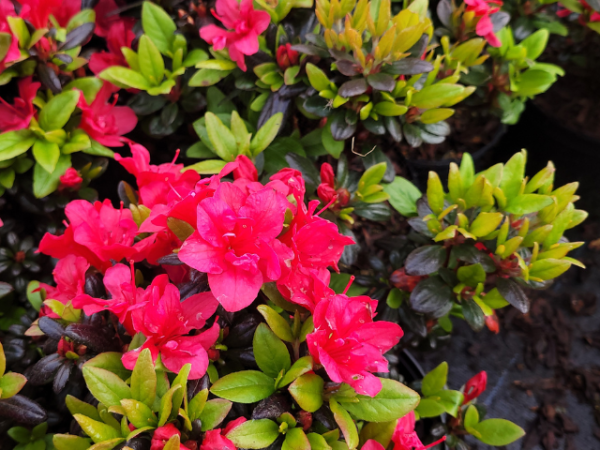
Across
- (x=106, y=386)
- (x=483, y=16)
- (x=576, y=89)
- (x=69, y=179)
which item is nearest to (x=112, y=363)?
(x=106, y=386)

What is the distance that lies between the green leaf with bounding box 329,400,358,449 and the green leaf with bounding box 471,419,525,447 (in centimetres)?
57

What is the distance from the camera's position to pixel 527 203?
1001mm

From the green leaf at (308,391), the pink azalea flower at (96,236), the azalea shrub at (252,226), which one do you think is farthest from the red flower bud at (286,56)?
the green leaf at (308,391)

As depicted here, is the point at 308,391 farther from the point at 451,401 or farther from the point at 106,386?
the point at 451,401

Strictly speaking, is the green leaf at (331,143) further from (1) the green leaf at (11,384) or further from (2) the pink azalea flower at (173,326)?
(1) the green leaf at (11,384)

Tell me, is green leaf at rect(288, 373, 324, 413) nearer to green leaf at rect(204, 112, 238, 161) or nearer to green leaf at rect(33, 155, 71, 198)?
green leaf at rect(204, 112, 238, 161)

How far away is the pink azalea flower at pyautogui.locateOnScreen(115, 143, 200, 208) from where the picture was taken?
0.84 meters

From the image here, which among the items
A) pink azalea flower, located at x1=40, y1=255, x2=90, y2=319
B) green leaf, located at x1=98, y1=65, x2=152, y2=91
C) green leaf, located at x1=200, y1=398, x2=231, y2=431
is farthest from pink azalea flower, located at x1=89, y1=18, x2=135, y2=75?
green leaf, located at x1=200, y1=398, x2=231, y2=431

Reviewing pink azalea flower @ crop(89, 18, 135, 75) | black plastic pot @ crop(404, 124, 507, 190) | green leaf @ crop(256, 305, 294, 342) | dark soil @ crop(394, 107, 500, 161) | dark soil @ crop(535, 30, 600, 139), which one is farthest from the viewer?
dark soil @ crop(394, 107, 500, 161)

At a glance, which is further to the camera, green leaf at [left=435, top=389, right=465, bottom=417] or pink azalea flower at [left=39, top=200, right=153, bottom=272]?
green leaf at [left=435, top=389, right=465, bottom=417]

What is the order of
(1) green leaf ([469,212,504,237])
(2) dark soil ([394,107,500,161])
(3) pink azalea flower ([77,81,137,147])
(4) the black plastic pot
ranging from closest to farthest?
(1) green leaf ([469,212,504,237]) → (3) pink azalea flower ([77,81,137,147]) → (4) the black plastic pot → (2) dark soil ([394,107,500,161])

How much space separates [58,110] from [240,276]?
2.56 feet

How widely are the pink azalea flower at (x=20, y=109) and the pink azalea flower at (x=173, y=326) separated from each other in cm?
73

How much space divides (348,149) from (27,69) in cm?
87
